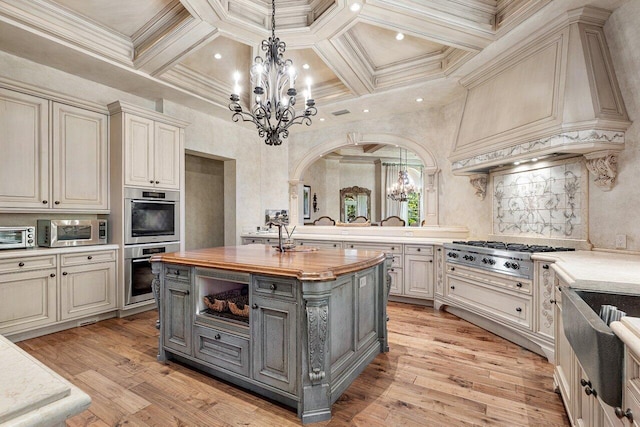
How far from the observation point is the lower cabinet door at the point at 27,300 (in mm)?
2957

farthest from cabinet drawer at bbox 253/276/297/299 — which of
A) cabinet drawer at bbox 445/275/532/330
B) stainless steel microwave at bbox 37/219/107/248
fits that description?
stainless steel microwave at bbox 37/219/107/248

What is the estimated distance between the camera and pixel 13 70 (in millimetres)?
3371

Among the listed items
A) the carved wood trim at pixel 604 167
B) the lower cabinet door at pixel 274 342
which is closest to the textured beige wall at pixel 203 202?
the lower cabinet door at pixel 274 342

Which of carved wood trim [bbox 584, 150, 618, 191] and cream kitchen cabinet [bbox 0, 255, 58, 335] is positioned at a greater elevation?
carved wood trim [bbox 584, 150, 618, 191]

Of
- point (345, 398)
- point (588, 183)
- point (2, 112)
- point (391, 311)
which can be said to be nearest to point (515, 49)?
point (588, 183)

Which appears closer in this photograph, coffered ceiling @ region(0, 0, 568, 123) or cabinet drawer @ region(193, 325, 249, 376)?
cabinet drawer @ region(193, 325, 249, 376)

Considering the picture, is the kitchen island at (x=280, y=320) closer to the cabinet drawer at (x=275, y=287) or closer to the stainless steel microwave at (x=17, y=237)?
the cabinet drawer at (x=275, y=287)

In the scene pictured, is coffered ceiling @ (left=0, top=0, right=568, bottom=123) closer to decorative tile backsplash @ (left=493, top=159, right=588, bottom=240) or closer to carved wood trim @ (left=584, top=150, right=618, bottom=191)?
carved wood trim @ (left=584, top=150, right=618, bottom=191)

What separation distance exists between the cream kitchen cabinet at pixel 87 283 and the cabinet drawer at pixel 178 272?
163cm

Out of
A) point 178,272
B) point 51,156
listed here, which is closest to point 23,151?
point 51,156

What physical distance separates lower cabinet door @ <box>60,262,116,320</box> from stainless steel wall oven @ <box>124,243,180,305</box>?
15 centimetres

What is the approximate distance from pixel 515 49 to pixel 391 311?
326cm

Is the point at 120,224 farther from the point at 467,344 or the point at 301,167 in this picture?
the point at 467,344

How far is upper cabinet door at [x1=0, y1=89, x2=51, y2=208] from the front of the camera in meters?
3.09
